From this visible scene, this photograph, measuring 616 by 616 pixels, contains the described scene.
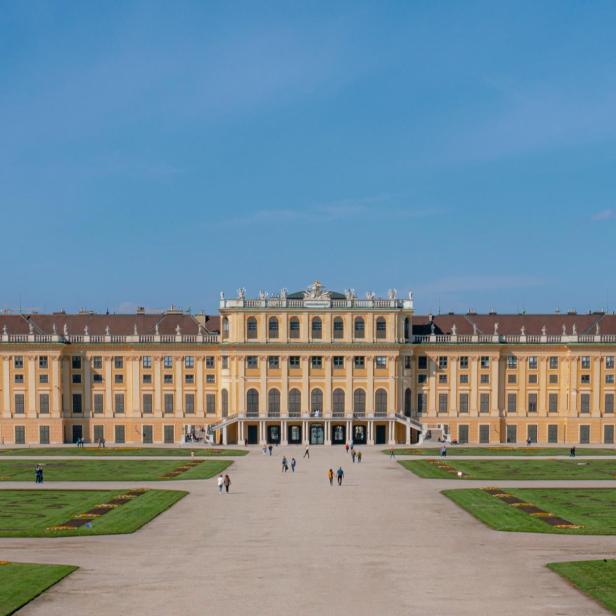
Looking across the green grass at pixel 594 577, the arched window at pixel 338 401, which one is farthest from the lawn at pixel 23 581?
the arched window at pixel 338 401

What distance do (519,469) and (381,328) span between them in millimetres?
39846

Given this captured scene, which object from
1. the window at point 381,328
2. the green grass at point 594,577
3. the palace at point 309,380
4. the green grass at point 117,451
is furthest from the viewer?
the window at point 381,328

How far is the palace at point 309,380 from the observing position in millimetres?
122938

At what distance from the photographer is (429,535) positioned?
51406mm

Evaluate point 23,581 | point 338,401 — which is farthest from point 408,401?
point 23,581

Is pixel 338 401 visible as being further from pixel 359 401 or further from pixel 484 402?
pixel 484 402

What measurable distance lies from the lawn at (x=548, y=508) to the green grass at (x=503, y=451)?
35.8 metres

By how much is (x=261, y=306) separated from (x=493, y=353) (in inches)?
1250

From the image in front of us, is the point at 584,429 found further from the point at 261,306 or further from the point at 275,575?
the point at 275,575

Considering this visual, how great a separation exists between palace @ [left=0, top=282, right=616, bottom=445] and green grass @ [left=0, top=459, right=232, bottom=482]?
27538 mm

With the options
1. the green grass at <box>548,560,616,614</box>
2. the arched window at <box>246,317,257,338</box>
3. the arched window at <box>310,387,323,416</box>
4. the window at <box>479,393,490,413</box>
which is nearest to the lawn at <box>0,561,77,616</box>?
the green grass at <box>548,560,616,614</box>

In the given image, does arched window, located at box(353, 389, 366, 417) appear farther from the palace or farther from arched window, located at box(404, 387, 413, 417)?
arched window, located at box(404, 387, 413, 417)

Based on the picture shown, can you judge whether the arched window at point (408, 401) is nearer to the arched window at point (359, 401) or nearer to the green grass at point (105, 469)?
the arched window at point (359, 401)

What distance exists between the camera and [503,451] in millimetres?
110125
